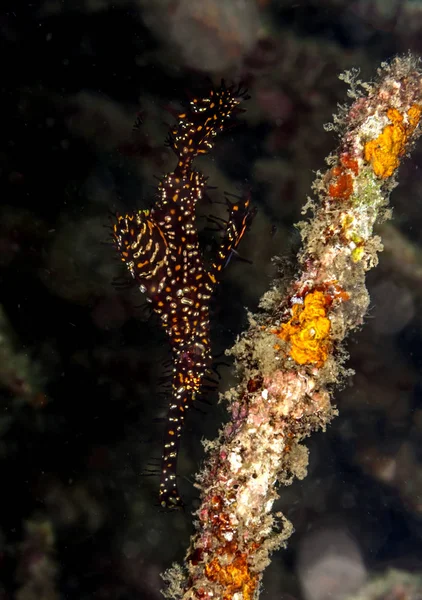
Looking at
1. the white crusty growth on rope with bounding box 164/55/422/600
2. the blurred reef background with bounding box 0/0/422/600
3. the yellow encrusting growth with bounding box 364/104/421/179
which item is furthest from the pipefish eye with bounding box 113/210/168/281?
the yellow encrusting growth with bounding box 364/104/421/179

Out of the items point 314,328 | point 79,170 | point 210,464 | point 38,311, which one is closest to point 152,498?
point 210,464

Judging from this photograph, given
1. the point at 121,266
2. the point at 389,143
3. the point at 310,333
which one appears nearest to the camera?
the point at 310,333

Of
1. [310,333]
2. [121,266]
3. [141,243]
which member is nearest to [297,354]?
[310,333]

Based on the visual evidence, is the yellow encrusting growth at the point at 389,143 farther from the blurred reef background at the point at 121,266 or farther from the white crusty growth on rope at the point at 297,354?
the blurred reef background at the point at 121,266

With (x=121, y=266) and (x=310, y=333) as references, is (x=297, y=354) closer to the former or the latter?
(x=310, y=333)

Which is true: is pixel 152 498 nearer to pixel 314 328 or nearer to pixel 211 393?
pixel 211 393

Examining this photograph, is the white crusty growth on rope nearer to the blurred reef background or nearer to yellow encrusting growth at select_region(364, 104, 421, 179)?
yellow encrusting growth at select_region(364, 104, 421, 179)
